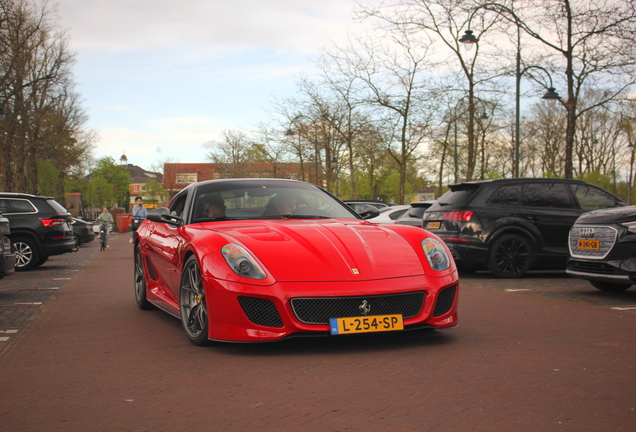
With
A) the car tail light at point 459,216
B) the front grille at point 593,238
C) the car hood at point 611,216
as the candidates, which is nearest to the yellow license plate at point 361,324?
the front grille at point 593,238

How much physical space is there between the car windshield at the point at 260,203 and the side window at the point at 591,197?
7.01m

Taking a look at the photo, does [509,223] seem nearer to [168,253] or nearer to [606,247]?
[606,247]

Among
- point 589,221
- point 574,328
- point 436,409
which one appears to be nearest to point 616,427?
point 436,409

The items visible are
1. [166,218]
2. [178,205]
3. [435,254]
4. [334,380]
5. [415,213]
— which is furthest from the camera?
[415,213]

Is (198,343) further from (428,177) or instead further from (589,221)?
(428,177)

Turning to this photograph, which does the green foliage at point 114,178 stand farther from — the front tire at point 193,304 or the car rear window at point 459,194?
the front tire at point 193,304

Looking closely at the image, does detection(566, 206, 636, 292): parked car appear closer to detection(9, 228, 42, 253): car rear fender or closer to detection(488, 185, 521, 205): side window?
detection(488, 185, 521, 205): side window

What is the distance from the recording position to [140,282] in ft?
26.6

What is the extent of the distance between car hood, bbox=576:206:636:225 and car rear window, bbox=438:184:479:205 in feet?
9.83

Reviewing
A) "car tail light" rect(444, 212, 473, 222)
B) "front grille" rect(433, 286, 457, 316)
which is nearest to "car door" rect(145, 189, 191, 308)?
"front grille" rect(433, 286, 457, 316)

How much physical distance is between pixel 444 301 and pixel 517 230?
6912 millimetres

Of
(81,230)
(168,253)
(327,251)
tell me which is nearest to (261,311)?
(327,251)

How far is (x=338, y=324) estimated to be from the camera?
4.95 m

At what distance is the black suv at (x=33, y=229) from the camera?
15.3 meters
